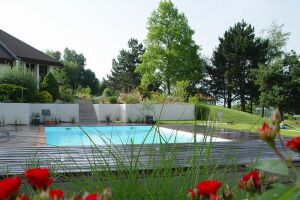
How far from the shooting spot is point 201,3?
1195 cm

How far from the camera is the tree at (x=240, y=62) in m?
35.0

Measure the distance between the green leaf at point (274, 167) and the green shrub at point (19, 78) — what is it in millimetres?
20120

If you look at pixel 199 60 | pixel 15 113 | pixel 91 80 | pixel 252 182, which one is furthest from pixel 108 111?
pixel 91 80

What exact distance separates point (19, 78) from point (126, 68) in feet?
110

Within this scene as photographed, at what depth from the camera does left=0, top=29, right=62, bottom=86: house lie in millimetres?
23278

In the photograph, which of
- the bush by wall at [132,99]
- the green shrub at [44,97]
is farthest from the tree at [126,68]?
the green shrub at [44,97]

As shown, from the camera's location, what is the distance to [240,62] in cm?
3528

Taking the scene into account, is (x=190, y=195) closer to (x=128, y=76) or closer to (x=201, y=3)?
(x=201, y=3)

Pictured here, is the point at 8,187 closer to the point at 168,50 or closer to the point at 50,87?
the point at 50,87

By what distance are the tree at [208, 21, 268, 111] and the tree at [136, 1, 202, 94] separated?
2.64m

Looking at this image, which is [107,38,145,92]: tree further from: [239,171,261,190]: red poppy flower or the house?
[239,171,261,190]: red poppy flower

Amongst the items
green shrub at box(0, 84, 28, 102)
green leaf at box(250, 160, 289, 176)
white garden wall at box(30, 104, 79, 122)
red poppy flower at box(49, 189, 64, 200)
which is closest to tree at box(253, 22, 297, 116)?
white garden wall at box(30, 104, 79, 122)

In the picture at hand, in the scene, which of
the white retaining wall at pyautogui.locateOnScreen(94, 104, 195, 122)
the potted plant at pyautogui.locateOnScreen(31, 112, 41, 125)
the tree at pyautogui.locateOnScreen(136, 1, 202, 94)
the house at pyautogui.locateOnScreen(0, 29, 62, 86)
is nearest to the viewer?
the potted plant at pyautogui.locateOnScreen(31, 112, 41, 125)

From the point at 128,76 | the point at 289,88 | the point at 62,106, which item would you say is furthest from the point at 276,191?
the point at 128,76
